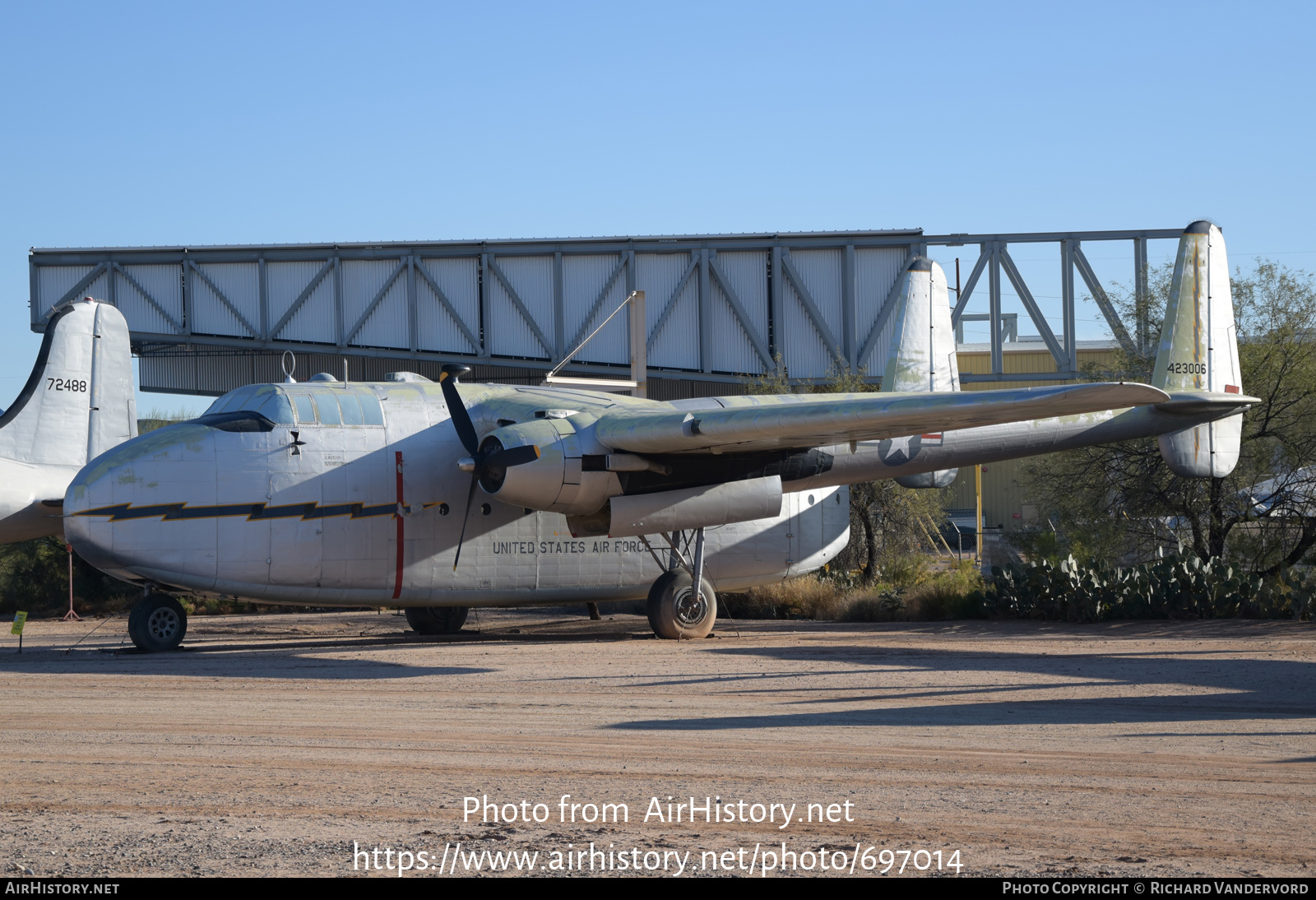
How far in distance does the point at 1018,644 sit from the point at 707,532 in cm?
543

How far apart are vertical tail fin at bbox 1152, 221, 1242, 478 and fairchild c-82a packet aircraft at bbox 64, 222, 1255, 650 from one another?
0.11ft

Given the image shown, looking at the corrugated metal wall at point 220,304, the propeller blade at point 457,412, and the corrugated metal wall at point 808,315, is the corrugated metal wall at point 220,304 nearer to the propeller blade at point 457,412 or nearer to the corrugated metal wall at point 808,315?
the corrugated metal wall at point 808,315

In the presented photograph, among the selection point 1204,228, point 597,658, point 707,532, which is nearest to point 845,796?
point 597,658

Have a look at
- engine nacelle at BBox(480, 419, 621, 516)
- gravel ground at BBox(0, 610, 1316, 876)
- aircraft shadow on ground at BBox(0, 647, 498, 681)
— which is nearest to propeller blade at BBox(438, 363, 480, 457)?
engine nacelle at BBox(480, 419, 621, 516)

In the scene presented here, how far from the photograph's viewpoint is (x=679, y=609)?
1769cm

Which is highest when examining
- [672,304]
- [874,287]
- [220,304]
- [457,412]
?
[874,287]

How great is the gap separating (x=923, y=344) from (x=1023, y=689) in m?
10.5

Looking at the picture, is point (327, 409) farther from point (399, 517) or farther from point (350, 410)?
point (399, 517)

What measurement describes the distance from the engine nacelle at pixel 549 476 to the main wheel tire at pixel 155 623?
4743mm

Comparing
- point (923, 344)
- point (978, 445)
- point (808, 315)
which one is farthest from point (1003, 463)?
point (978, 445)

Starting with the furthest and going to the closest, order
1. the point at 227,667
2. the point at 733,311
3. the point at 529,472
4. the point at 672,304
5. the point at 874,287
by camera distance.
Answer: the point at 672,304
the point at 733,311
the point at 874,287
the point at 529,472
the point at 227,667

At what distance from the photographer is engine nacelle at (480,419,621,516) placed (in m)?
15.3
